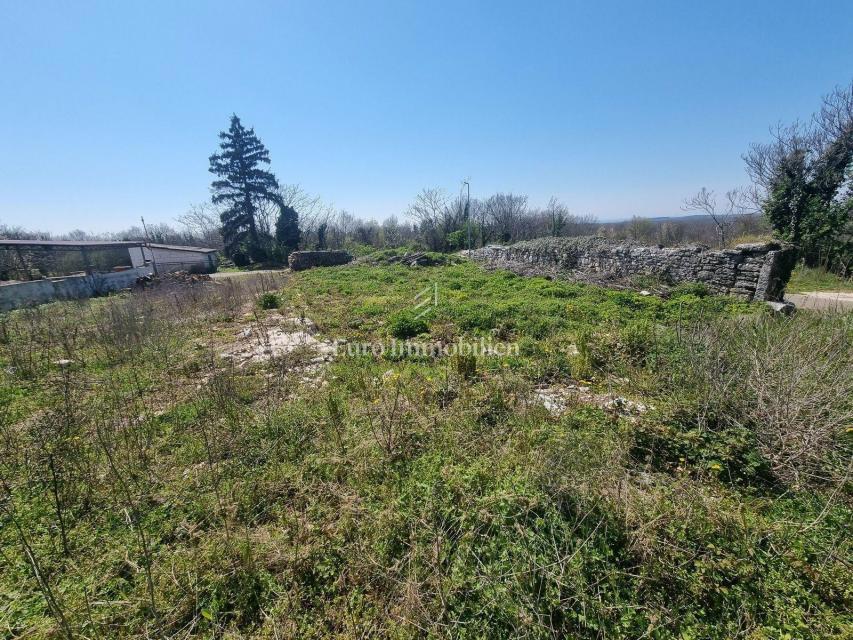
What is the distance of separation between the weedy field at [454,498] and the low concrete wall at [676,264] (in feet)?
15.1

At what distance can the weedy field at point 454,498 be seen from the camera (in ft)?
5.70

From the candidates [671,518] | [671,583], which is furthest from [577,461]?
[671,583]

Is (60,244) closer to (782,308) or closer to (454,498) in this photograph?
(454,498)

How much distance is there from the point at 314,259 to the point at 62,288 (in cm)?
1119

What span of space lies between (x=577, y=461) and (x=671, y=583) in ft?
2.60

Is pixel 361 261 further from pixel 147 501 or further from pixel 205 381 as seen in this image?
pixel 147 501

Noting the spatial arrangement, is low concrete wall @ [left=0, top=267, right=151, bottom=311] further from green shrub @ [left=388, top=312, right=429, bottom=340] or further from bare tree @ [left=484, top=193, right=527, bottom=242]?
bare tree @ [left=484, top=193, right=527, bottom=242]

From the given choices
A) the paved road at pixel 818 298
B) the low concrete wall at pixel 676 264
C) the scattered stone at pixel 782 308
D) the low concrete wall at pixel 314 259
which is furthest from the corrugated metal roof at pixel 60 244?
the paved road at pixel 818 298

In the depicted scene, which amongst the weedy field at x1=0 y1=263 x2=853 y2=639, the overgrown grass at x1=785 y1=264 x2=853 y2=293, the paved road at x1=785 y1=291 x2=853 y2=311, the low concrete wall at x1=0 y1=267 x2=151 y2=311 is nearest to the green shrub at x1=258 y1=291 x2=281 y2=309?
the weedy field at x1=0 y1=263 x2=853 y2=639

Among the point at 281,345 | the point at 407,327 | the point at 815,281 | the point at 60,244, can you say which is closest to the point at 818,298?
the point at 815,281

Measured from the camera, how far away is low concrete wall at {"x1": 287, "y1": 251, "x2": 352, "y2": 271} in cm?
2036

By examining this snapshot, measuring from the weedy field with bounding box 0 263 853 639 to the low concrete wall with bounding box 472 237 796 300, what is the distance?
4.62 m

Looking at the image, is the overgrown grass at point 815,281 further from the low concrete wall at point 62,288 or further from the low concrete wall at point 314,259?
the low concrete wall at point 62,288

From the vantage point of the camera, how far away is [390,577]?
1.92 meters
